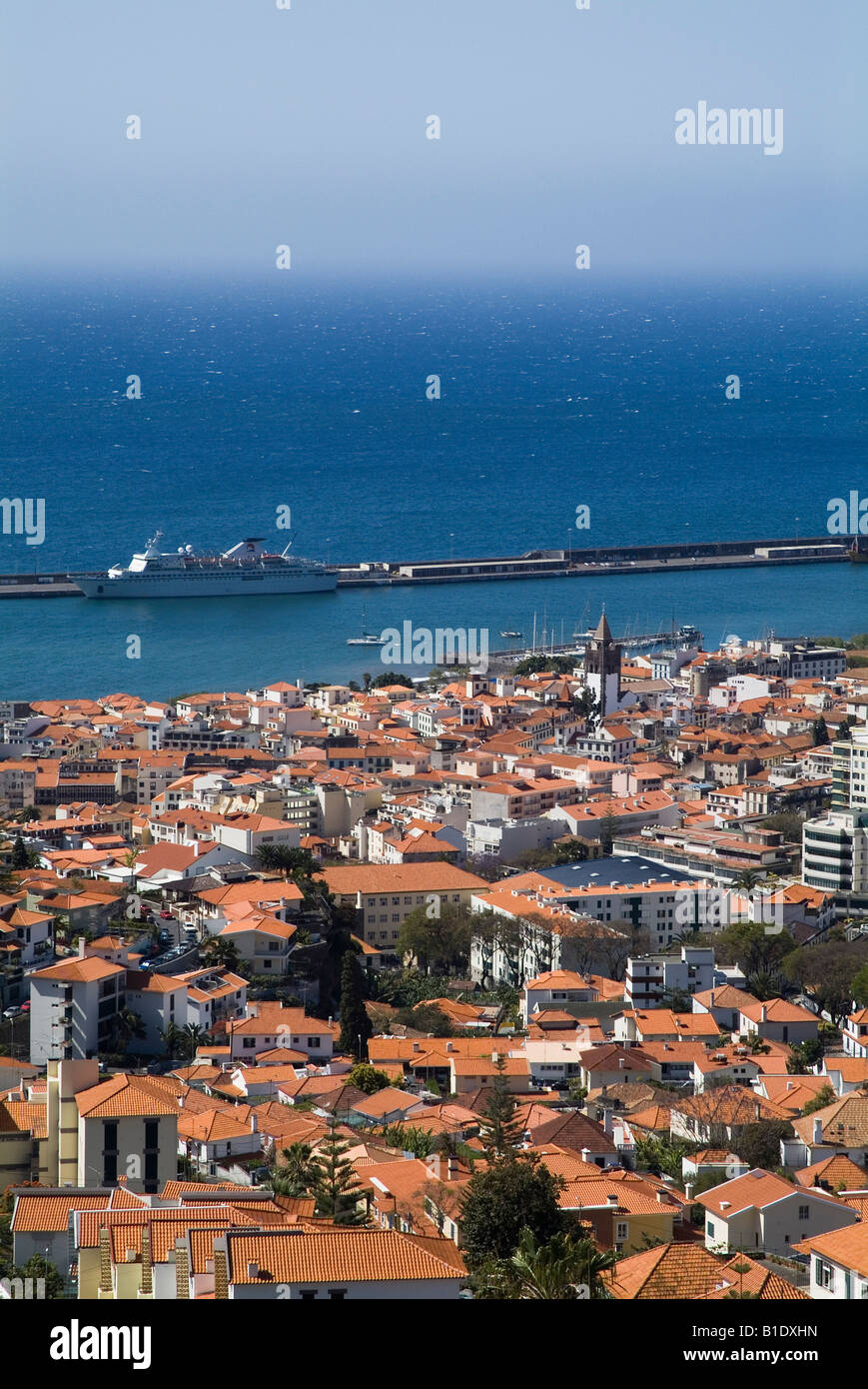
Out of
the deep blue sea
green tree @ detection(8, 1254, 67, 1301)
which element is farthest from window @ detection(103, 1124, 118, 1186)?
the deep blue sea

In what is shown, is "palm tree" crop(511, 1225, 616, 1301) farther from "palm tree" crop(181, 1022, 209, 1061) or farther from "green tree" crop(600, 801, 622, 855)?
"green tree" crop(600, 801, 622, 855)

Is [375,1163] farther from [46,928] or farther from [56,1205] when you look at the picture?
[46,928]

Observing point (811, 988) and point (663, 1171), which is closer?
point (663, 1171)

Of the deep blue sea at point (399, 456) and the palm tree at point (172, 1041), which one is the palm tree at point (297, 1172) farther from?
the deep blue sea at point (399, 456)
